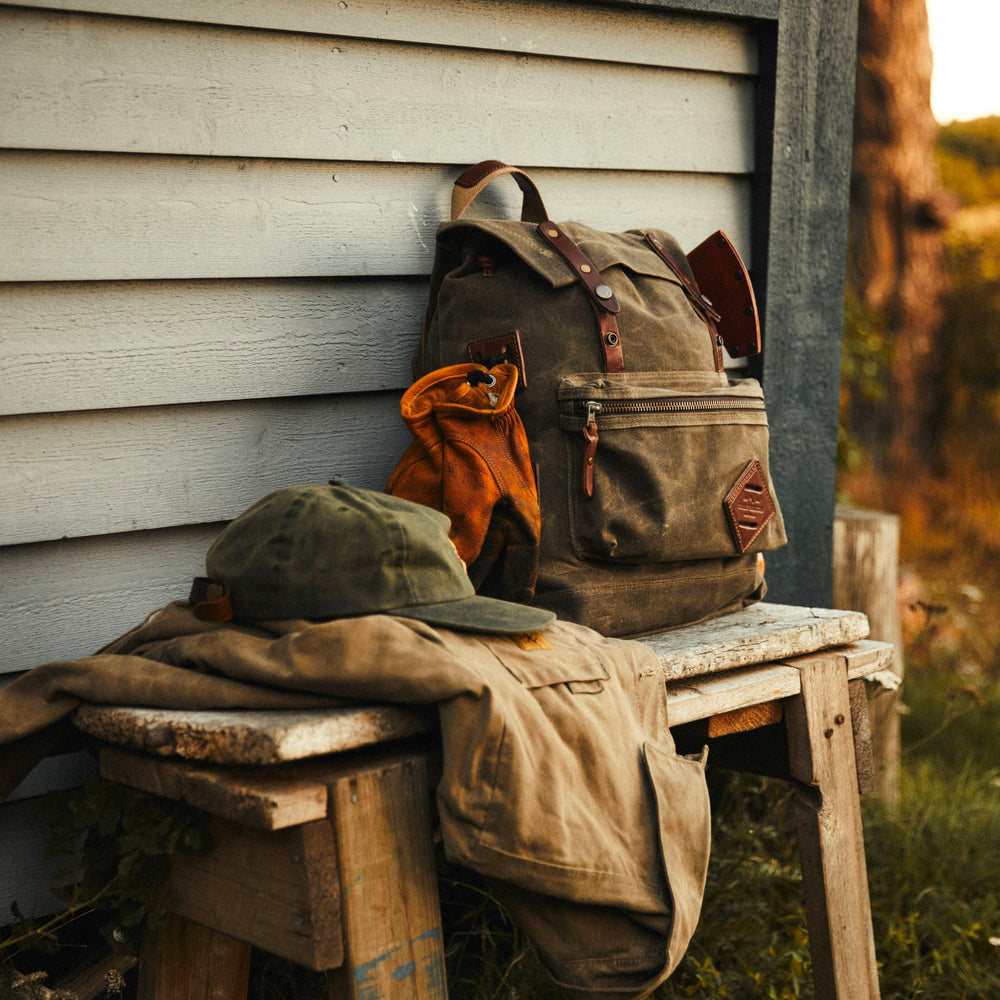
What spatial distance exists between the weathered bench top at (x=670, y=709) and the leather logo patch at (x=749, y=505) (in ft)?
0.53

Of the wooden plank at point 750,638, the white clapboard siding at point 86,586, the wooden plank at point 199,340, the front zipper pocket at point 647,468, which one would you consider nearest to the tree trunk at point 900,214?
the wooden plank at point 750,638

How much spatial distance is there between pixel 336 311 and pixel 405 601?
0.83 metres

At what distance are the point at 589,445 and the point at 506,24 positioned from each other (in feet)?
3.11

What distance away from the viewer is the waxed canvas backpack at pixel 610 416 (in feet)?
6.24

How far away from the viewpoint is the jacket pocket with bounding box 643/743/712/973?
1.47 metres

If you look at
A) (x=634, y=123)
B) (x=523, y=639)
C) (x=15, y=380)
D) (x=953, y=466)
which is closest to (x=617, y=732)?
(x=523, y=639)

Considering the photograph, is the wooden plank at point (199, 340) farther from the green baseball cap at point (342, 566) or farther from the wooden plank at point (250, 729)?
the wooden plank at point (250, 729)

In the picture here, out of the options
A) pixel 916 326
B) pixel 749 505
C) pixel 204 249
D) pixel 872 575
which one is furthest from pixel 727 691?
pixel 916 326

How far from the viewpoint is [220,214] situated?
77.2 inches

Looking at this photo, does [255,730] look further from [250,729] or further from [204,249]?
[204,249]

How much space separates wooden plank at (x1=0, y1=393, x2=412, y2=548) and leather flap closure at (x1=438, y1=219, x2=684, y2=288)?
382 millimetres

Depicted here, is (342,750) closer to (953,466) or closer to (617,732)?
(617,732)

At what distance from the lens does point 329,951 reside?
4.24ft

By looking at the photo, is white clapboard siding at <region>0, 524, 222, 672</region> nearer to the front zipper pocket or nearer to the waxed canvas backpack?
the waxed canvas backpack
